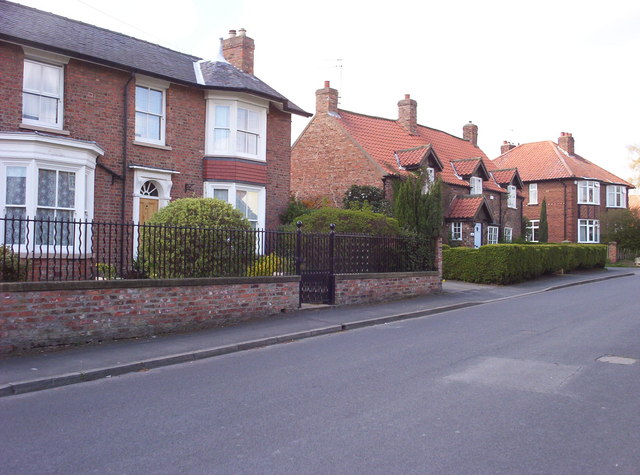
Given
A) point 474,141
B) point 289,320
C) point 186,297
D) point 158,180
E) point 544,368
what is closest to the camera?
point 544,368

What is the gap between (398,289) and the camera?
16.0 meters

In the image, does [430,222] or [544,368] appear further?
[430,222]

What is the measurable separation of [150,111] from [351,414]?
13.9 meters

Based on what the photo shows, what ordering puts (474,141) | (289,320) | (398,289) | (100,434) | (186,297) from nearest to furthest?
(100,434) → (186,297) → (289,320) → (398,289) → (474,141)

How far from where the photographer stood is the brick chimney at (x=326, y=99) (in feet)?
98.5

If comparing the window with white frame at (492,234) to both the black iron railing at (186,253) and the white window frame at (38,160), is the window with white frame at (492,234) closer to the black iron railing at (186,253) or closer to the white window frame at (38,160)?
the black iron railing at (186,253)

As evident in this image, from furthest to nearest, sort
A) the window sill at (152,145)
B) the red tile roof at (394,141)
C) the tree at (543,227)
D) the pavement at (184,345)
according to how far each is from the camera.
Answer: the tree at (543,227) → the red tile roof at (394,141) → the window sill at (152,145) → the pavement at (184,345)

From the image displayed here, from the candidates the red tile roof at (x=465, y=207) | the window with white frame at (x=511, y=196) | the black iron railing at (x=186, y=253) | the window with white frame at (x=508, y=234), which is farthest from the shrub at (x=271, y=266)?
the window with white frame at (x=511, y=196)

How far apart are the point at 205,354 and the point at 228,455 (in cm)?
424

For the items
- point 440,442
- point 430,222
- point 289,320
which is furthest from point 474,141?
point 440,442

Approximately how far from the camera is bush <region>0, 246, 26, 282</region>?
27.9 feet

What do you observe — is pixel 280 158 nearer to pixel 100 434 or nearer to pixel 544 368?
pixel 544 368

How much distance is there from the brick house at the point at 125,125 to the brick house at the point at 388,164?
27.1 feet

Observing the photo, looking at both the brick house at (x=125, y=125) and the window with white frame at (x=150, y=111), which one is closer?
the brick house at (x=125, y=125)
